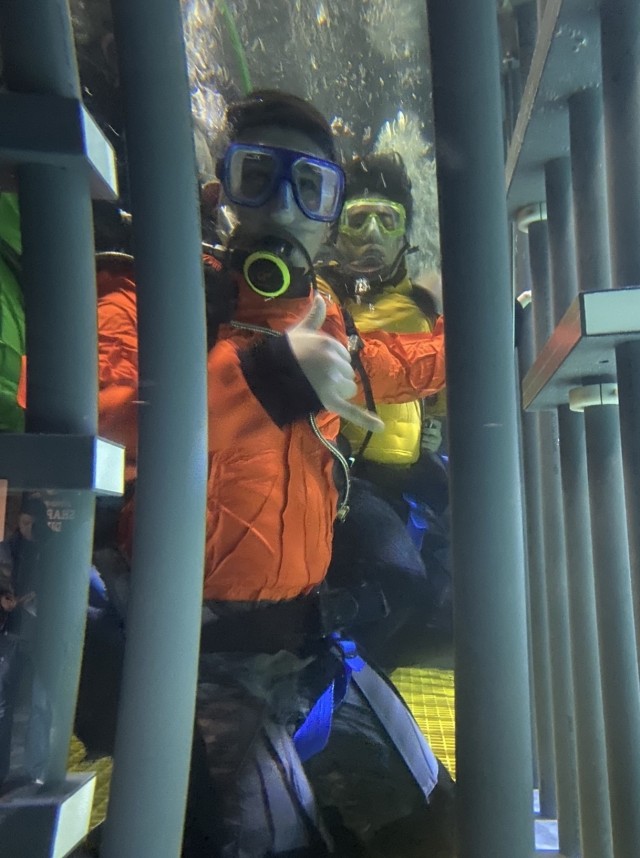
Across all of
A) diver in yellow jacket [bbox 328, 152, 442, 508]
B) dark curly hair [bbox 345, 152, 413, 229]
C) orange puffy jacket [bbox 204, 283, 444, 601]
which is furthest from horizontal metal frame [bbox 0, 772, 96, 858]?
dark curly hair [bbox 345, 152, 413, 229]

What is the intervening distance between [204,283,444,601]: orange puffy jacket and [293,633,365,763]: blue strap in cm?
16

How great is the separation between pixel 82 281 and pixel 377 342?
0.80 meters

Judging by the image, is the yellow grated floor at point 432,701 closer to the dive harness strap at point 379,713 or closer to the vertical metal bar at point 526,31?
the dive harness strap at point 379,713

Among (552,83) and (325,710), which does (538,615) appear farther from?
(552,83)

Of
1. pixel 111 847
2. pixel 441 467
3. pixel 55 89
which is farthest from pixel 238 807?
pixel 441 467

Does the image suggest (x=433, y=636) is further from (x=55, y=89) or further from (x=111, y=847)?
(x=55, y=89)

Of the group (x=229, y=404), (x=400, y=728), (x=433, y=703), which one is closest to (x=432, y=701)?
(x=433, y=703)

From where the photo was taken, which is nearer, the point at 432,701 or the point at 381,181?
the point at 432,701

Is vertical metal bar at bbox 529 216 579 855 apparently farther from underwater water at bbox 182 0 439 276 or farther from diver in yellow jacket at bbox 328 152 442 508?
underwater water at bbox 182 0 439 276

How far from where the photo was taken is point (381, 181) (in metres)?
1.73

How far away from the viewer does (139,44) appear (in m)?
0.43

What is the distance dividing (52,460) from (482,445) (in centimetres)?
27

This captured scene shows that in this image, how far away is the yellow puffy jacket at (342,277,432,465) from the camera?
1430 mm

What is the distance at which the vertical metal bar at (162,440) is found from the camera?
0.41 meters
